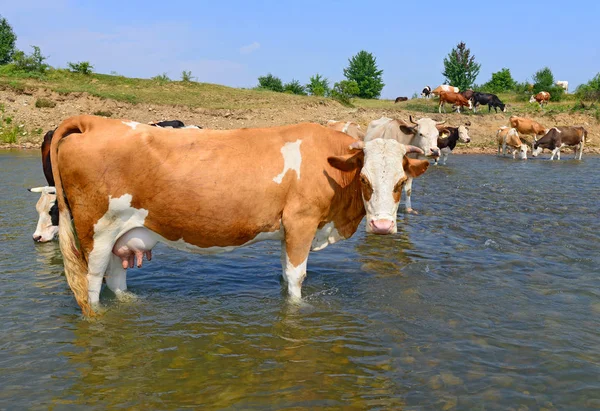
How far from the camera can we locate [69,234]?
17.6 feet

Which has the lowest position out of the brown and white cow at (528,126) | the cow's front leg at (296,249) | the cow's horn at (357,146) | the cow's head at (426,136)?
the cow's front leg at (296,249)

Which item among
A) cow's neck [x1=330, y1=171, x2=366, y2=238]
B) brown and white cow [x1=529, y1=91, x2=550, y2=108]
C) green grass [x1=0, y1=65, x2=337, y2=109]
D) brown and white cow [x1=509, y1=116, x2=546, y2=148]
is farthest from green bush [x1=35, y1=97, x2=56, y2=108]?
brown and white cow [x1=529, y1=91, x2=550, y2=108]

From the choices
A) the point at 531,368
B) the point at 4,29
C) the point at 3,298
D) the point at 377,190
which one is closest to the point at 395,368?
the point at 531,368

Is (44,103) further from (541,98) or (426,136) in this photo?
(541,98)

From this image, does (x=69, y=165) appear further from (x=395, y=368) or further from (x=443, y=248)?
(x=443, y=248)

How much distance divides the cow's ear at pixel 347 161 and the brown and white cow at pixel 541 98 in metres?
43.4

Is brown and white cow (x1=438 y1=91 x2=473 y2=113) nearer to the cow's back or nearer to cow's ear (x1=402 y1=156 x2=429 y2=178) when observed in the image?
cow's ear (x1=402 y1=156 x2=429 y2=178)

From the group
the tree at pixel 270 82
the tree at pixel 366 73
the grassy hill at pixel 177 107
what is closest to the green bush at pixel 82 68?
the grassy hill at pixel 177 107

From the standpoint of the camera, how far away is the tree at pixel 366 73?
74.6m

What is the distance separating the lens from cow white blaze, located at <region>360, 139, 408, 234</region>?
5.29m

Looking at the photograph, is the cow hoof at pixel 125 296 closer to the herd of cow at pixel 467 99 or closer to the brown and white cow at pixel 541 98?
the herd of cow at pixel 467 99

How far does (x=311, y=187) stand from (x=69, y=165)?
2497mm

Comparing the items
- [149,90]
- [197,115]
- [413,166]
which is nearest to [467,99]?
[197,115]

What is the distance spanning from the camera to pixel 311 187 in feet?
18.3
